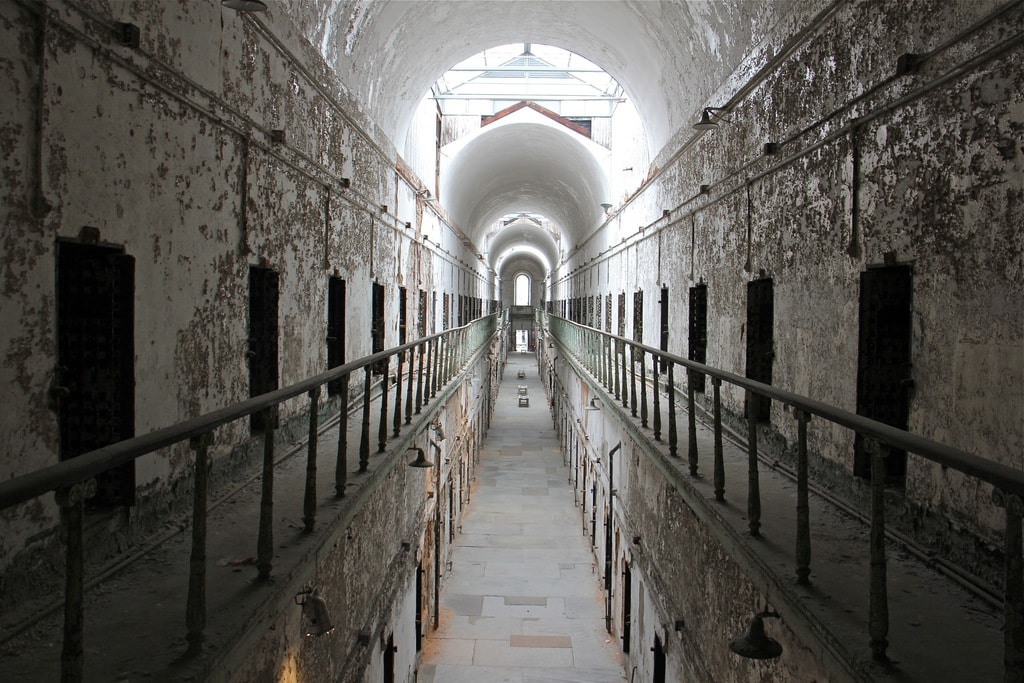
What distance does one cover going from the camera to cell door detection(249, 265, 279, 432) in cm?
564

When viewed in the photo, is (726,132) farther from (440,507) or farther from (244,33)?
(440,507)

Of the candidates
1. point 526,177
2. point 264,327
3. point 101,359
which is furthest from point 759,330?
point 526,177

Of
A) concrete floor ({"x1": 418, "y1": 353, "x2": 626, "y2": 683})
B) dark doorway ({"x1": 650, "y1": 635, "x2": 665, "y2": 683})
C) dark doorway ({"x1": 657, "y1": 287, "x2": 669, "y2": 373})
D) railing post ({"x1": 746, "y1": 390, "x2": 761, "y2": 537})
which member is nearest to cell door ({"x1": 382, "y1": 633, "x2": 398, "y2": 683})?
concrete floor ({"x1": 418, "y1": 353, "x2": 626, "y2": 683})

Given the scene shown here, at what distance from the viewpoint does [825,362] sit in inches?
187

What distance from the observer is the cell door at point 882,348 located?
4.16 m

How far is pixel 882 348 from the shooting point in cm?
420

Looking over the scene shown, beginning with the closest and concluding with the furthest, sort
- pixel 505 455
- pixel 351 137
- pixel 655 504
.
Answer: pixel 655 504, pixel 351 137, pixel 505 455

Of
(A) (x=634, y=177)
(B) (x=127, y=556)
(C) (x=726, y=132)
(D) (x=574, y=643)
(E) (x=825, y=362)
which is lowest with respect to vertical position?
(D) (x=574, y=643)

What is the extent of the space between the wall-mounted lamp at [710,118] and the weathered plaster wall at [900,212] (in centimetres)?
10

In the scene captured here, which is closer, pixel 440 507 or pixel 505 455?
pixel 440 507

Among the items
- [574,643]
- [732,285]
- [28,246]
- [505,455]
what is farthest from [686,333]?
[505,455]

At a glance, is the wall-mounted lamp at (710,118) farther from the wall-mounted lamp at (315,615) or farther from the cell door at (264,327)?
the wall-mounted lamp at (315,615)

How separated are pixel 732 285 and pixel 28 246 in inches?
227

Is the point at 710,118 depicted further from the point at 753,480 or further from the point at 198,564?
the point at 198,564
